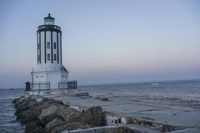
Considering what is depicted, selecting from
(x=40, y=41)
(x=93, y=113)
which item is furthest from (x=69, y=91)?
(x=93, y=113)

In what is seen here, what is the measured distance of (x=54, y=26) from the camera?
1217 inches

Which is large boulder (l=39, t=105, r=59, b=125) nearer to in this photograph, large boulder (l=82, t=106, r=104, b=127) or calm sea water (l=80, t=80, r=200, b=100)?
large boulder (l=82, t=106, r=104, b=127)

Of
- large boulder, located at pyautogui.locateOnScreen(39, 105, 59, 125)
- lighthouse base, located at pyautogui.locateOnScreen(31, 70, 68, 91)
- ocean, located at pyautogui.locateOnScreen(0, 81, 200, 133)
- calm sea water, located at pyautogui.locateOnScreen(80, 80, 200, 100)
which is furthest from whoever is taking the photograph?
calm sea water, located at pyautogui.locateOnScreen(80, 80, 200, 100)

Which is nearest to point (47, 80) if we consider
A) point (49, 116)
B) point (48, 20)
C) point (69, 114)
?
point (48, 20)

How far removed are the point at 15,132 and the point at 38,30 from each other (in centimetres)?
1890

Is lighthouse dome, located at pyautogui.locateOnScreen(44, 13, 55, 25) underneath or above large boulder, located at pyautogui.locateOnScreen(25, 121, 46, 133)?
above

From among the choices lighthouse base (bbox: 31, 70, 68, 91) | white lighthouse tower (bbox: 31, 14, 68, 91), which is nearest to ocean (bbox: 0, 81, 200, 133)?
lighthouse base (bbox: 31, 70, 68, 91)

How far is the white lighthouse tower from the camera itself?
29859 millimetres

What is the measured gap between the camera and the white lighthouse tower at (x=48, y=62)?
2986 cm

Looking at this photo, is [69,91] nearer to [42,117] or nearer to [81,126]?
[42,117]

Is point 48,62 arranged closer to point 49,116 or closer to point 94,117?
point 49,116

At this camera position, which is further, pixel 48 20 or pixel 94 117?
pixel 48 20

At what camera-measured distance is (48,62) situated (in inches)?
1189

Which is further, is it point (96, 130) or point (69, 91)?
point (69, 91)
